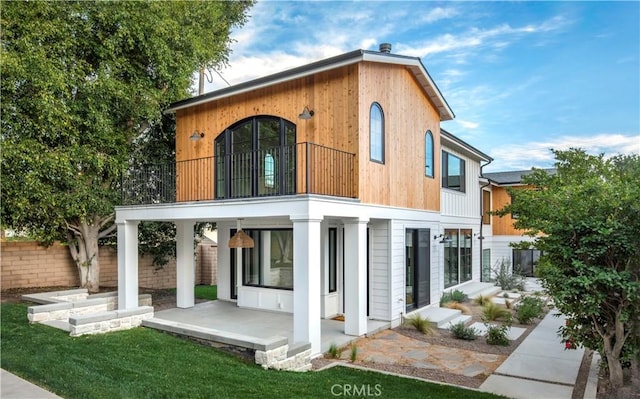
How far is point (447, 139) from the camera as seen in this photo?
531 inches

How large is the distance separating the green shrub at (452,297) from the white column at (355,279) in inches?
174

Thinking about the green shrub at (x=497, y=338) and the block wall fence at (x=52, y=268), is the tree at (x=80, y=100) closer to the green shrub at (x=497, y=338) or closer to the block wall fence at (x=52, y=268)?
the block wall fence at (x=52, y=268)

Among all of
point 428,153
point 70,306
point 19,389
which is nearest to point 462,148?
point 428,153

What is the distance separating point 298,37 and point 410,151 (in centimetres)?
601

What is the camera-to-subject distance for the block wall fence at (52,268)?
12.5 metres

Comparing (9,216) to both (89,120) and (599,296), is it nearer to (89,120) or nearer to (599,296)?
(89,120)

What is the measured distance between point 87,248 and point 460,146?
1288 centimetres

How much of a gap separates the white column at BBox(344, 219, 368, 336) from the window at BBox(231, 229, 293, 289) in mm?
2533

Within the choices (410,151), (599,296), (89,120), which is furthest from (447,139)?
(89,120)

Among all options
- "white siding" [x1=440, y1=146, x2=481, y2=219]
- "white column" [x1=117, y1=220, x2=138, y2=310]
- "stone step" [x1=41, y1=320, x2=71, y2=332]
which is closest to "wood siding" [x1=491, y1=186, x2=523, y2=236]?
"white siding" [x1=440, y1=146, x2=481, y2=219]

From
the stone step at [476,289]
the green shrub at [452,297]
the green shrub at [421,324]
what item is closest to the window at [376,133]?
the green shrub at [421,324]

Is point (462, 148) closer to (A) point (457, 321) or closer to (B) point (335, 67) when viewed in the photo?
(A) point (457, 321)

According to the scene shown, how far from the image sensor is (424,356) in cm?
754

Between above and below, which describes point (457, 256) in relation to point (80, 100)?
below
